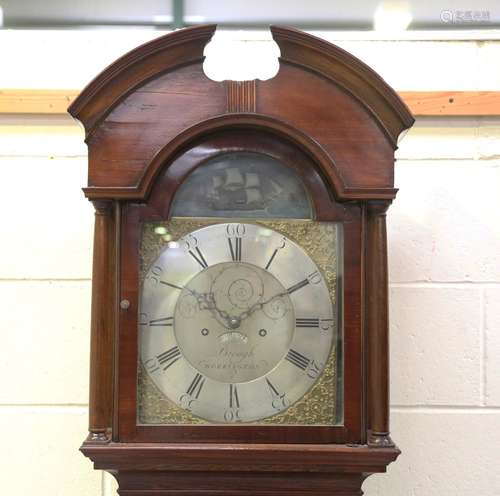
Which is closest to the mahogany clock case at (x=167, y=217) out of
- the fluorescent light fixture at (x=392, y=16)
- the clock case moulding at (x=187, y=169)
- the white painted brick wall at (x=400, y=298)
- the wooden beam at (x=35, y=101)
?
the clock case moulding at (x=187, y=169)

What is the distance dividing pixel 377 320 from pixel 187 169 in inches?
15.6

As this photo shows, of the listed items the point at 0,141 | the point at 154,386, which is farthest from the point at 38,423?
the point at 0,141

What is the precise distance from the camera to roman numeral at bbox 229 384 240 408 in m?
1.05

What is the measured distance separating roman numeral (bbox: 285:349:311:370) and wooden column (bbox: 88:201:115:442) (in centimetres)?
29

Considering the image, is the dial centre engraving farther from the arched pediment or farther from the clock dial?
the arched pediment

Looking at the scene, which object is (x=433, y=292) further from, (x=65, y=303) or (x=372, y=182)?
(x=65, y=303)

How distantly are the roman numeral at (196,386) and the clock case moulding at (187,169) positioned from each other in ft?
0.18

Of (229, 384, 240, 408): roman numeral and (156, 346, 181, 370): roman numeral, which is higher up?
(156, 346, 181, 370): roman numeral

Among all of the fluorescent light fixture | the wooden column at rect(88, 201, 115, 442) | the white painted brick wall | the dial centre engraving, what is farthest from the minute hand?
the fluorescent light fixture

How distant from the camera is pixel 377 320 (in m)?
1.04

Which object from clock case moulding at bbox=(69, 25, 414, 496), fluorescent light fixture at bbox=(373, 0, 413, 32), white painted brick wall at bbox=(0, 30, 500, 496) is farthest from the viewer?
fluorescent light fixture at bbox=(373, 0, 413, 32)

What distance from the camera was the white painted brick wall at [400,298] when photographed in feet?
4.30

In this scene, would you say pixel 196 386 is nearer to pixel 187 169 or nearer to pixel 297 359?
pixel 297 359

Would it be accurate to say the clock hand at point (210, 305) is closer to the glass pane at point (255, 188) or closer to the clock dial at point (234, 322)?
the clock dial at point (234, 322)
